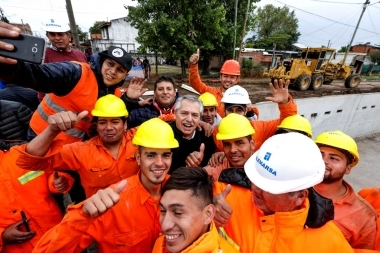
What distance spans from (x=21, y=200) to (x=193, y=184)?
160 centimetres

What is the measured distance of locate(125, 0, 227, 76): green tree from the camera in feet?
46.9

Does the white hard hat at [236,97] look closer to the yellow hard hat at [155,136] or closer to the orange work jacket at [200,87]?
the orange work jacket at [200,87]

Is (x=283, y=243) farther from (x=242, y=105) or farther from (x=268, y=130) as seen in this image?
(x=242, y=105)

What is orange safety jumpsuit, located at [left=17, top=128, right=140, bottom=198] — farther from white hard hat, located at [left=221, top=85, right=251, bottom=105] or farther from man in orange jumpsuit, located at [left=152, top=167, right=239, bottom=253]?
white hard hat, located at [left=221, top=85, right=251, bottom=105]

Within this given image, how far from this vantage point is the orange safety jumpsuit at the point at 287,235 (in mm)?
1342

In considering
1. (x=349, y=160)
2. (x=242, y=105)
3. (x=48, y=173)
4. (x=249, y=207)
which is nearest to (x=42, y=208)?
(x=48, y=173)

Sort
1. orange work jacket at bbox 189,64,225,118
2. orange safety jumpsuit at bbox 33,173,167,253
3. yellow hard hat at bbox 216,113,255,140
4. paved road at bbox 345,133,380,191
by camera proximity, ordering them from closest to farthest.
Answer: orange safety jumpsuit at bbox 33,173,167,253, yellow hard hat at bbox 216,113,255,140, orange work jacket at bbox 189,64,225,118, paved road at bbox 345,133,380,191

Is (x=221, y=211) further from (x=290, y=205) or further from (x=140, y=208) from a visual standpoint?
(x=140, y=208)

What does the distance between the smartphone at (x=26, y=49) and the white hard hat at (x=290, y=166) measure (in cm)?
141

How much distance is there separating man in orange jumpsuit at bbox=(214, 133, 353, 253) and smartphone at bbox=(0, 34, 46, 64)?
139cm

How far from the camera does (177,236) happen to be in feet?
4.55

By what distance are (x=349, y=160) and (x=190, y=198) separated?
2.03m

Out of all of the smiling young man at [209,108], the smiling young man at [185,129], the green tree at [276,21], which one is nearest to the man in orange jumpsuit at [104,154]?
the smiling young man at [185,129]

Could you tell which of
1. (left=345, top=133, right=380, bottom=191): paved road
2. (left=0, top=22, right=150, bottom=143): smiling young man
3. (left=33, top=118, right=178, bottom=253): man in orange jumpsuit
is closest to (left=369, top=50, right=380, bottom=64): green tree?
(left=345, top=133, right=380, bottom=191): paved road
